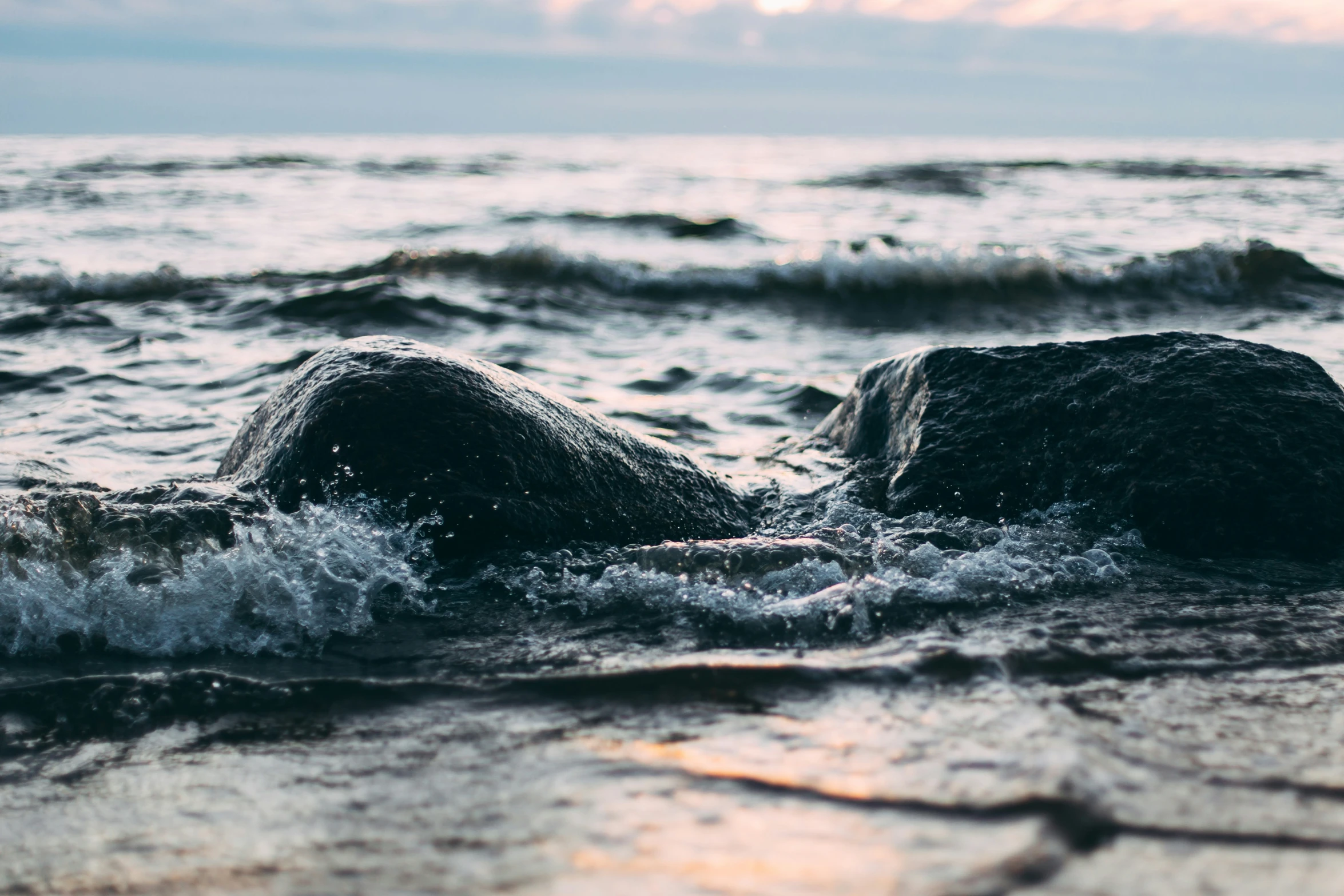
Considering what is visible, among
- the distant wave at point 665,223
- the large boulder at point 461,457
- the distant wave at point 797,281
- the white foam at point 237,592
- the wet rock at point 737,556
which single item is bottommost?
the white foam at point 237,592

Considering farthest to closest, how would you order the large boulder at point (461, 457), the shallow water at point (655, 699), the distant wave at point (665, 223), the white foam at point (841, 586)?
the distant wave at point (665, 223) < the large boulder at point (461, 457) < the white foam at point (841, 586) < the shallow water at point (655, 699)

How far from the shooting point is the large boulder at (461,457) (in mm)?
2850

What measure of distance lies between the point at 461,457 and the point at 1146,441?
2055mm

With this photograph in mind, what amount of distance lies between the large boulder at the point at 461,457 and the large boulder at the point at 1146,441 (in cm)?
75

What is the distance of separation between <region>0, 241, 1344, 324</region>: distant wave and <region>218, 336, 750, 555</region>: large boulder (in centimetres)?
444

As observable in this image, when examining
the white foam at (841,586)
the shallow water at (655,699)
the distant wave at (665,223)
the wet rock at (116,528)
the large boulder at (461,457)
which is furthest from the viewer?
the distant wave at (665,223)

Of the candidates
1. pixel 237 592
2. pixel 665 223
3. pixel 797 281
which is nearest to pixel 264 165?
pixel 665 223

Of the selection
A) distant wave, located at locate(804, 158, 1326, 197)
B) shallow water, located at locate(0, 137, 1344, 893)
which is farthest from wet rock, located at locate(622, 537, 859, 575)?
distant wave, located at locate(804, 158, 1326, 197)

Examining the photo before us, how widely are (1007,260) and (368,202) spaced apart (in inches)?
380

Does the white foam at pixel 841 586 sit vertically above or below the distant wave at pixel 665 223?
below

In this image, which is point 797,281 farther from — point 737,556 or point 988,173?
point 988,173

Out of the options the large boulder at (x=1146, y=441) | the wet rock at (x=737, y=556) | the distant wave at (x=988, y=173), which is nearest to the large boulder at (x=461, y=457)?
the wet rock at (x=737, y=556)

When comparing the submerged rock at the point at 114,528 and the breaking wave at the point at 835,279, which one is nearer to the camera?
the submerged rock at the point at 114,528

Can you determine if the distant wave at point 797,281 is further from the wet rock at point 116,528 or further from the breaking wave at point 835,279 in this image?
the wet rock at point 116,528
